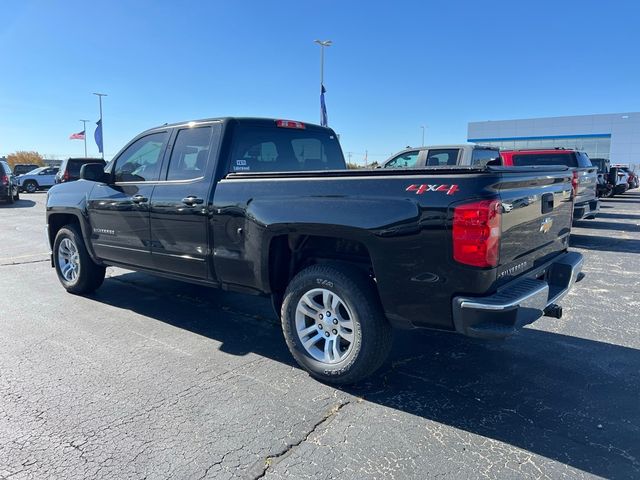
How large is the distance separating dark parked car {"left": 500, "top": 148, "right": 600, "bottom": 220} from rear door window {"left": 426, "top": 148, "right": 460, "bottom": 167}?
2.57m

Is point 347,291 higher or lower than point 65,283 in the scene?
higher

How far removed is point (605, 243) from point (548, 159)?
2433mm

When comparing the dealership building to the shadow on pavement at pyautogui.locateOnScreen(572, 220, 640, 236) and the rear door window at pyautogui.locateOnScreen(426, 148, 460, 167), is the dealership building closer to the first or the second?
the shadow on pavement at pyautogui.locateOnScreen(572, 220, 640, 236)

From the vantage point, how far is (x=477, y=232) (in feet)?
8.90

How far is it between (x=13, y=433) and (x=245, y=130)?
2.91 meters

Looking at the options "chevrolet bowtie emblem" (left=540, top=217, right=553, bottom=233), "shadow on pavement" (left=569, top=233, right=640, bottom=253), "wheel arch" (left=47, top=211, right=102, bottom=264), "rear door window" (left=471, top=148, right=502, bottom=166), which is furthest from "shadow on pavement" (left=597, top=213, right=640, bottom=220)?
"wheel arch" (left=47, top=211, right=102, bottom=264)

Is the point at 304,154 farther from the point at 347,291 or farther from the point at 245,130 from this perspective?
the point at 347,291

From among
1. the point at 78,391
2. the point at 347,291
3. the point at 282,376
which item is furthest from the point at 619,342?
the point at 78,391

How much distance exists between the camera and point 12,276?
22.8 ft

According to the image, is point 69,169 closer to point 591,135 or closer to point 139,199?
point 139,199

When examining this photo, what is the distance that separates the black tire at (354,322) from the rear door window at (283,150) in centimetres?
141

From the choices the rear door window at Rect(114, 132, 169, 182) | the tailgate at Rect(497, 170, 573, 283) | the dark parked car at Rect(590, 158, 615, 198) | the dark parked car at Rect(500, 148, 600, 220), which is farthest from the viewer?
the dark parked car at Rect(590, 158, 615, 198)

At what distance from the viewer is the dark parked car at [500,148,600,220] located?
9820 millimetres

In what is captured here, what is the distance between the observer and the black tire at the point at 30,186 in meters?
28.1
